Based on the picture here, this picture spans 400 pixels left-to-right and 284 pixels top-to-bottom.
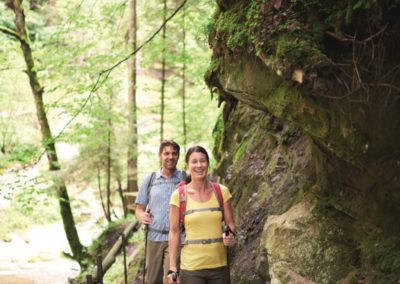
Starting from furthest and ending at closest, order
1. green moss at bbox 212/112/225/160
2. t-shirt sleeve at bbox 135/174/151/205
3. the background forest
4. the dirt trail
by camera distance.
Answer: the dirt trail
the background forest
green moss at bbox 212/112/225/160
t-shirt sleeve at bbox 135/174/151/205

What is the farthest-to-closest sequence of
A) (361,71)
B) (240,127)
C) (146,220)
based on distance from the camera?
(240,127), (146,220), (361,71)

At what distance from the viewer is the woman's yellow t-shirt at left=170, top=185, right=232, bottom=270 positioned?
12.3 feet

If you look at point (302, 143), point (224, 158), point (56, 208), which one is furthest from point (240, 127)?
point (56, 208)

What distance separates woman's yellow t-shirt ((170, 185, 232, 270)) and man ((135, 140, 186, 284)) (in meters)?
1.20

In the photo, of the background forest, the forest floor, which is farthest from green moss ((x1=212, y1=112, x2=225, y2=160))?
the forest floor

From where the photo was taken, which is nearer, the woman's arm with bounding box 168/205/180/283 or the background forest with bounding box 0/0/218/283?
the woman's arm with bounding box 168/205/180/283

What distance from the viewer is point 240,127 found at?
7496mm

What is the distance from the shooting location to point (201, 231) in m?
3.76

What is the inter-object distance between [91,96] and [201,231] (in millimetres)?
6390

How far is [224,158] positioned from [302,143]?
2.77m

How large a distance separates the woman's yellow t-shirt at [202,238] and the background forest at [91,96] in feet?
13.4

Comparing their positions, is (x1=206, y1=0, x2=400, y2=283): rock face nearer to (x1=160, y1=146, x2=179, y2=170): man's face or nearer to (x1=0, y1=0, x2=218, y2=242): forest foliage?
(x1=160, y1=146, x2=179, y2=170): man's face

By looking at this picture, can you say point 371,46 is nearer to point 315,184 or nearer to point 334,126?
point 334,126

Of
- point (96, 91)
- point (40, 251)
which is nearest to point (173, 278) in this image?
point (96, 91)
